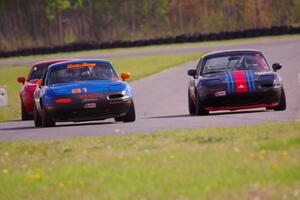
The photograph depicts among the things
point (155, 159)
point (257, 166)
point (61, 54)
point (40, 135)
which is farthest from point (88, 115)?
point (61, 54)

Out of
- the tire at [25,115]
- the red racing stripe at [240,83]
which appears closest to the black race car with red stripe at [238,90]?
the red racing stripe at [240,83]

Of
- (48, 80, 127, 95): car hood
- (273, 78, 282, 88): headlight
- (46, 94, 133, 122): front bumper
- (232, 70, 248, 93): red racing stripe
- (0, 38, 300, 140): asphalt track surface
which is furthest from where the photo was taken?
(273, 78, 282, 88): headlight

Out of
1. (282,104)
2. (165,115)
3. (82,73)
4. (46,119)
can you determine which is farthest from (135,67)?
(46,119)

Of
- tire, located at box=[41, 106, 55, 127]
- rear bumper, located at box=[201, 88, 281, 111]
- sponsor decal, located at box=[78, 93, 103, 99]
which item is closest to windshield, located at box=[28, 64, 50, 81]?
tire, located at box=[41, 106, 55, 127]

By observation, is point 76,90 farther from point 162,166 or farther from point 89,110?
point 162,166

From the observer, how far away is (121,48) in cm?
7244

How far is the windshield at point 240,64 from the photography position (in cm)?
2038

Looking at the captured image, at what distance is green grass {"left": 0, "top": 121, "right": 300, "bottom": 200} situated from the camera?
8.52m

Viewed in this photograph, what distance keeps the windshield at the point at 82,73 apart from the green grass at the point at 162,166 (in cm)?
606

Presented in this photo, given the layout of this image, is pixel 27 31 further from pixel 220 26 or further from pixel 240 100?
pixel 240 100

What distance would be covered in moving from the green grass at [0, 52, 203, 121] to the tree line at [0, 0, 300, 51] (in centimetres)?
2941

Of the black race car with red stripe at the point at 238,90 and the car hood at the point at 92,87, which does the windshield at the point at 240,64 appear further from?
the car hood at the point at 92,87

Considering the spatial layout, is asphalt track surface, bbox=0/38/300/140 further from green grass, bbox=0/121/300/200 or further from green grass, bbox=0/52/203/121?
green grass, bbox=0/121/300/200

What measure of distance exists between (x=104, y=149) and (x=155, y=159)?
170 cm
